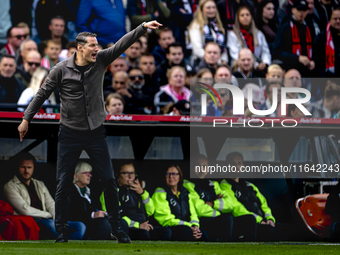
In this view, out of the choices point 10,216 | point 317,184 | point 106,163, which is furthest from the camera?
point 317,184

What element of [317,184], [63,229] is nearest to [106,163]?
[63,229]

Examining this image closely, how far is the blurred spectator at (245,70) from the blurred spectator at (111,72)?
5.41ft

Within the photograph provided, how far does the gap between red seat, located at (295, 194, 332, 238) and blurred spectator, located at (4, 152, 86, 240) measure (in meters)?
3.13

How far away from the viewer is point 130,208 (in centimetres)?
809

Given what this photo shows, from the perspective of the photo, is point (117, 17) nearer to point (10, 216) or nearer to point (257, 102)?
point (257, 102)

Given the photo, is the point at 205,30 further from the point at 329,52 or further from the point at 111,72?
the point at 329,52

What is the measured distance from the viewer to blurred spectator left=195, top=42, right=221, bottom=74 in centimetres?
857

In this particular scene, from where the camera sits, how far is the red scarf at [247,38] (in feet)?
28.9

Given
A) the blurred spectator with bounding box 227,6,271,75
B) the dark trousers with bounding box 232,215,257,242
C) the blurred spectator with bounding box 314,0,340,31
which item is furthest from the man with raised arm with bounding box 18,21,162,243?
the blurred spectator with bounding box 314,0,340,31

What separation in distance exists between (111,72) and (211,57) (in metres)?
1.52

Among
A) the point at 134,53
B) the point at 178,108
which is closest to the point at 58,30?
the point at 134,53

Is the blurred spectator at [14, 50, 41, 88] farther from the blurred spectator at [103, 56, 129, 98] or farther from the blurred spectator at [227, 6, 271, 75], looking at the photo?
the blurred spectator at [227, 6, 271, 75]

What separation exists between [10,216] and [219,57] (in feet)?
12.4

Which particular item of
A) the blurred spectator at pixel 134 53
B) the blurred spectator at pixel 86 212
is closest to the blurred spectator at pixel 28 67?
the blurred spectator at pixel 134 53
